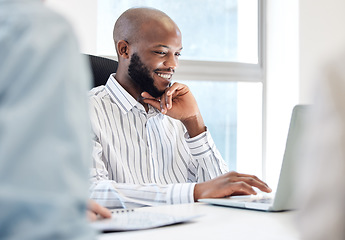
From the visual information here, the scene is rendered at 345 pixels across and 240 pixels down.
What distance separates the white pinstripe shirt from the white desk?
0.56 metres

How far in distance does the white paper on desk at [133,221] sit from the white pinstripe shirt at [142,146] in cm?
60

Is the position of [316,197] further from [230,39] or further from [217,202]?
[230,39]

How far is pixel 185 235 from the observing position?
2.40 feet

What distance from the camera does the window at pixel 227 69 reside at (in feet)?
9.59

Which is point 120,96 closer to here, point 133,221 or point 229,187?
point 229,187

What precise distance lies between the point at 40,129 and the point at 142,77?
4.88 feet

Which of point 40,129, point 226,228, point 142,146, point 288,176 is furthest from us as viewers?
point 142,146

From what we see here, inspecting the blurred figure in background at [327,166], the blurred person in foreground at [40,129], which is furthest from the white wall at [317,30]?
the blurred person in foreground at [40,129]

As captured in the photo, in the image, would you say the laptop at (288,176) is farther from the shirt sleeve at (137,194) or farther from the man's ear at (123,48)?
the man's ear at (123,48)

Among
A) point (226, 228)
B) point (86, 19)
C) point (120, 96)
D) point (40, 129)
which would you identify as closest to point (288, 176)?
point (226, 228)

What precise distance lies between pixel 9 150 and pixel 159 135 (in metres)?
1.44

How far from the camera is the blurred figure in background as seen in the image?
389mm

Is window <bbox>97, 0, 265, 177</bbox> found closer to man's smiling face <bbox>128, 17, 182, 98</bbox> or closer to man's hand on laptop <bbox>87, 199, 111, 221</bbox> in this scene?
man's smiling face <bbox>128, 17, 182, 98</bbox>

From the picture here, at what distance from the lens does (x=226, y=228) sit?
2.64ft
